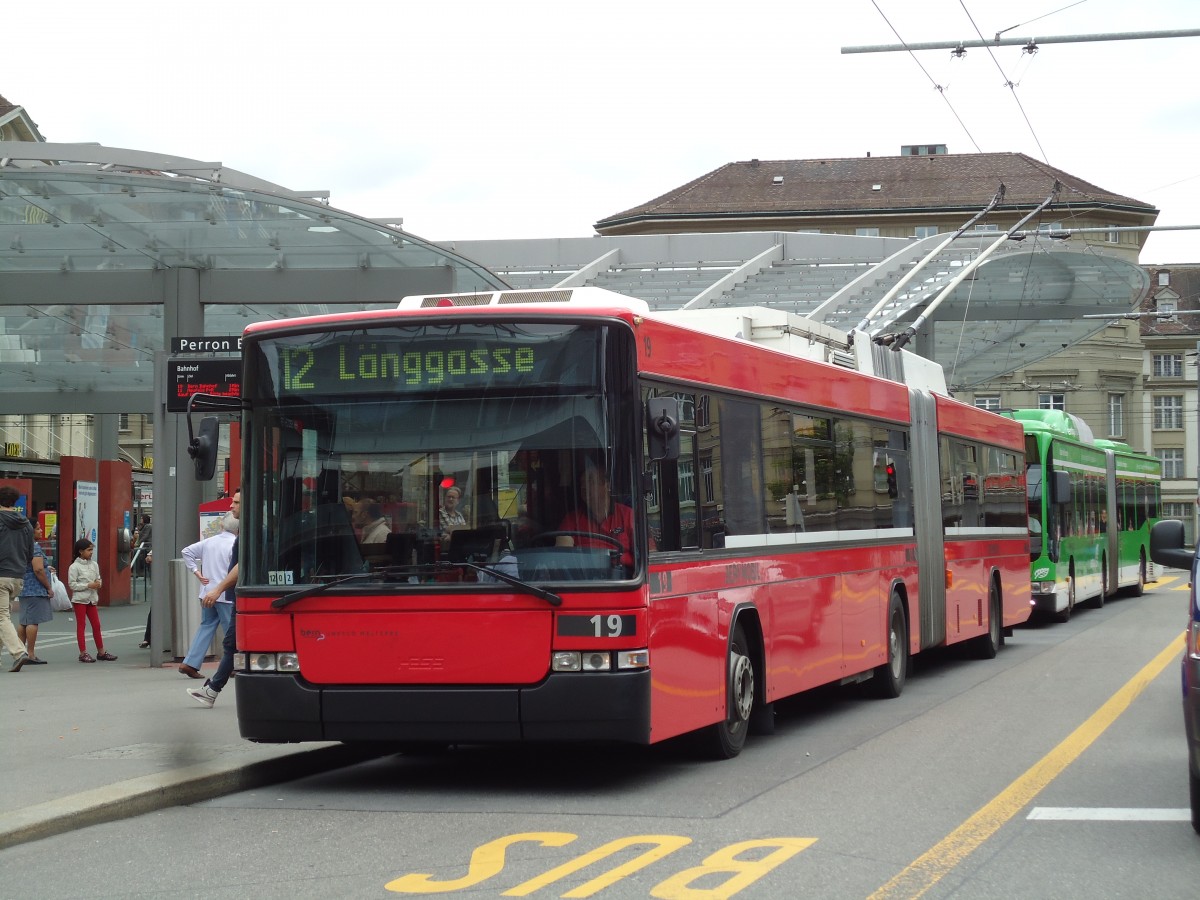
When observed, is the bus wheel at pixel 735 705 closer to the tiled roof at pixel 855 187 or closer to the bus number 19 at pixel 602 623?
the bus number 19 at pixel 602 623

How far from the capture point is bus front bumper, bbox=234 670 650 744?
891 centimetres

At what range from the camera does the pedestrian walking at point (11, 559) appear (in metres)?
17.2

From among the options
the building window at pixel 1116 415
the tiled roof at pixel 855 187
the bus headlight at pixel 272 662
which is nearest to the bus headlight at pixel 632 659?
the bus headlight at pixel 272 662

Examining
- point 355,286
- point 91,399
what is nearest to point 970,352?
point 91,399

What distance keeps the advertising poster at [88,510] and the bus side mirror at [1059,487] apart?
15.9m

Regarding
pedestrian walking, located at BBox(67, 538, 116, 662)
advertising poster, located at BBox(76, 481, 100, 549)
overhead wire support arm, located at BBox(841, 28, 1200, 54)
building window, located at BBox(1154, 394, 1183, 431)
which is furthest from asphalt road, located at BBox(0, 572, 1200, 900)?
building window, located at BBox(1154, 394, 1183, 431)

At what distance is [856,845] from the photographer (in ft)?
24.5

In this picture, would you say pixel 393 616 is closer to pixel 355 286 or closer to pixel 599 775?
pixel 599 775

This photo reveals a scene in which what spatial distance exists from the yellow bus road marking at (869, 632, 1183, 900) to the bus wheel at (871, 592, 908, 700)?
1865 mm

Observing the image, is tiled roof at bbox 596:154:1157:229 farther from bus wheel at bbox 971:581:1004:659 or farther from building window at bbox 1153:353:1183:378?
bus wheel at bbox 971:581:1004:659

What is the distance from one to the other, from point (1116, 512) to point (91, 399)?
19617 mm

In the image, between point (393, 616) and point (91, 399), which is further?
point (91, 399)

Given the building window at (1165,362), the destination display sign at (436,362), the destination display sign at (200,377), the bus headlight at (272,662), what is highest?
the building window at (1165,362)

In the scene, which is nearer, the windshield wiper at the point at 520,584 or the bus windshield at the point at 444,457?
the windshield wiper at the point at 520,584
